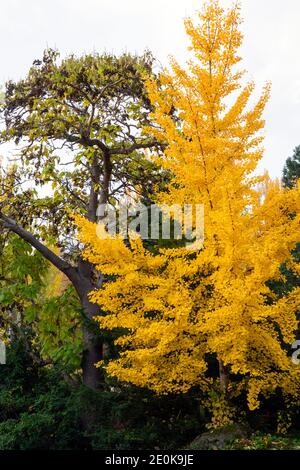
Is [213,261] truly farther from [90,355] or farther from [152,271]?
[90,355]

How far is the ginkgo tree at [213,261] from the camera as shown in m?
7.40

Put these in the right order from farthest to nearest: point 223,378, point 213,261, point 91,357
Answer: point 91,357, point 223,378, point 213,261

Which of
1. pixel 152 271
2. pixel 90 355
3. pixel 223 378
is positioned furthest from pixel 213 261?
pixel 90 355

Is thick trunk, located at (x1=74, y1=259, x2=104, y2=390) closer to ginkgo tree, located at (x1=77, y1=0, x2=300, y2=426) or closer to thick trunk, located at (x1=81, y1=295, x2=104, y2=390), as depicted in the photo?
thick trunk, located at (x1=81, y1=295, x2=104, y2=390)

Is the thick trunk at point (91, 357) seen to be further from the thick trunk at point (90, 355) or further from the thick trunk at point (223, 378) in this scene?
the thick trunk at point (223, 378)

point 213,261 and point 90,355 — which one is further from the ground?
point 213,261

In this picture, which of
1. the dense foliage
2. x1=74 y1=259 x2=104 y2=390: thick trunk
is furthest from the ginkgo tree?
x1=74 y1=259 x2=104 y2=390: thick trunk

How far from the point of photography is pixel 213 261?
7.70 meters

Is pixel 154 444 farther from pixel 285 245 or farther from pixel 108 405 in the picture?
pixel 285 245

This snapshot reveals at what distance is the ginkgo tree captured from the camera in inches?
291

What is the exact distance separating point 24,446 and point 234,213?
667 cm

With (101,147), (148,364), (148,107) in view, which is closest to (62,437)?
(148,364)

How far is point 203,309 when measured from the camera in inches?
313

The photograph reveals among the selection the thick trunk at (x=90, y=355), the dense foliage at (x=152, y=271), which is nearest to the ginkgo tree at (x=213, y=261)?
the dense foliage at (x=152, y=271)
